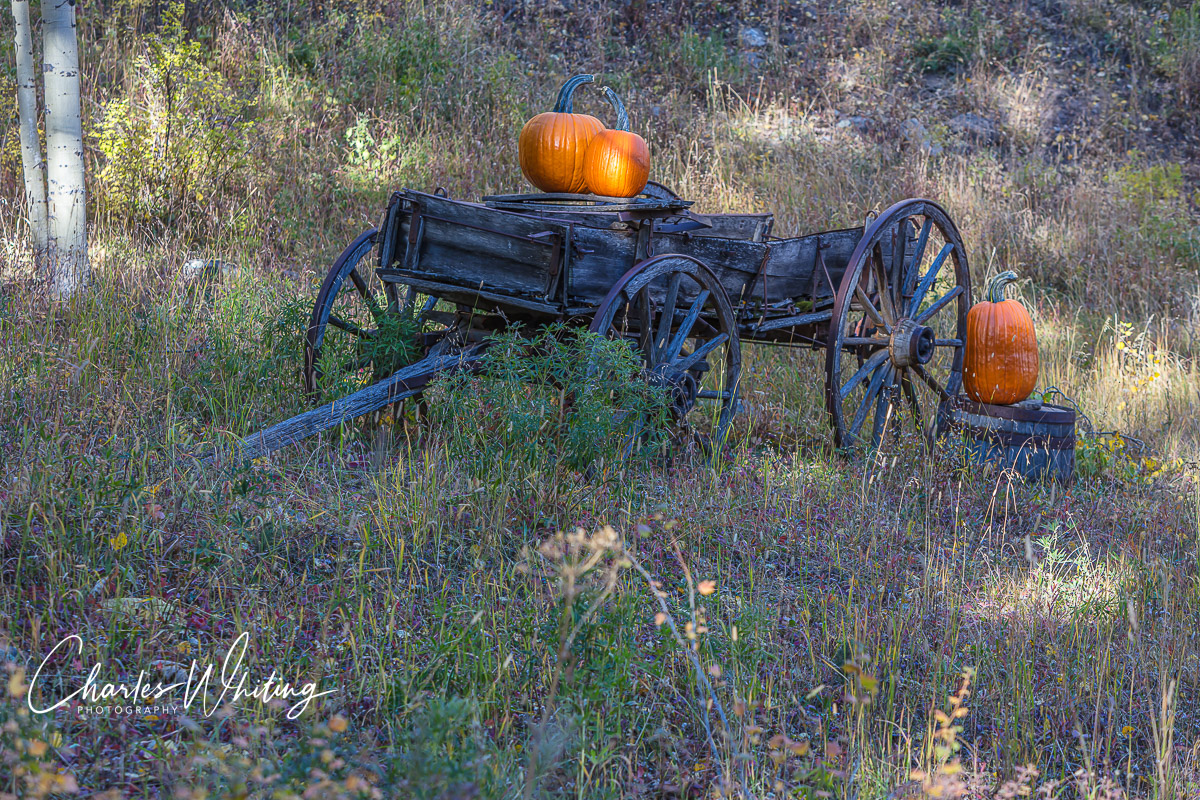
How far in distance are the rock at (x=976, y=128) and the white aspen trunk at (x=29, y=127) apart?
9045mm

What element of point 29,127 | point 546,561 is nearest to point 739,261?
point 546,561

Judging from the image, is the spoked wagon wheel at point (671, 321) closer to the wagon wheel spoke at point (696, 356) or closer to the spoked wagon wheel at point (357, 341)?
the wagon wheel spoke at point (696, 356)

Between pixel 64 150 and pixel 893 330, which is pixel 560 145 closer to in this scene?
pixel 893 330

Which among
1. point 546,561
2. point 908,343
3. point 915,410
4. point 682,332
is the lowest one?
point 546,561

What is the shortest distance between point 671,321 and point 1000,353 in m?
2.28

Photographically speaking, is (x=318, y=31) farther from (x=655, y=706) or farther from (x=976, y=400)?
(x=655, y=706)

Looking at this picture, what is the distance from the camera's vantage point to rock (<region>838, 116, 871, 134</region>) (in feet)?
34.9

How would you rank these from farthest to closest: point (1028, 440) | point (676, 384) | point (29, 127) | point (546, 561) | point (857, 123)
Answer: point (857, 123) < point (29, 127) < point (1028, 440) < point (676, 384) < point (546, 561)

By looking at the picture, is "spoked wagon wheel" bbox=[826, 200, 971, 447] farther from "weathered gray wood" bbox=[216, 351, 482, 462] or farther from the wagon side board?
"weathered gray wood" bbox=[216, 351, 482, 462]

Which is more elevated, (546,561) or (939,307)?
(939,307)

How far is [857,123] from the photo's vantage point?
10797 mm

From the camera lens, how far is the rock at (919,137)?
9.95 metres

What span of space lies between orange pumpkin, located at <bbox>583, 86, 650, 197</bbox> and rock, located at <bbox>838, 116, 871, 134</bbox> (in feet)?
21.2

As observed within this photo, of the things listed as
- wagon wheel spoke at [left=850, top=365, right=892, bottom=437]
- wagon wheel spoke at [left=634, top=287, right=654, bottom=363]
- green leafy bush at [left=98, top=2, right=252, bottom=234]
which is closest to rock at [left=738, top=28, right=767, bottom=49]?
green leafy bush at [left=98, top=2, right=252, bottom=234]
